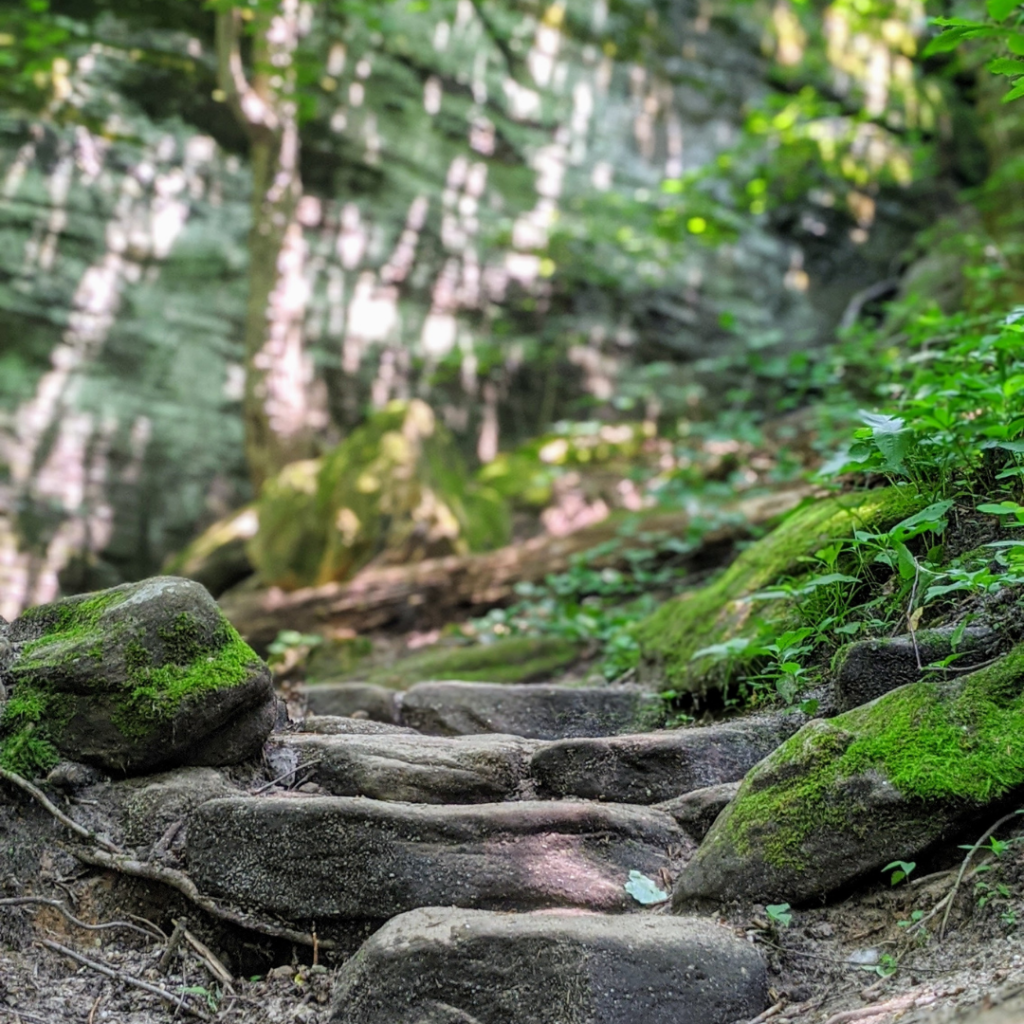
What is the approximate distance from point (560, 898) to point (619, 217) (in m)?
10.5

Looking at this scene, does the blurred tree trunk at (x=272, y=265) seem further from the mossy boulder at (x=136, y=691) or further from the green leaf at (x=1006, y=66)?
the green leaf at (x=1006, y=66)

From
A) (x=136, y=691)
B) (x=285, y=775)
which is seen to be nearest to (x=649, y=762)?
(x=285, y=775)

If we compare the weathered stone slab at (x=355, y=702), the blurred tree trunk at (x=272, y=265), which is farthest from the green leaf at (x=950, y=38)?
the blurred tree trunk at (x=272, y=265)

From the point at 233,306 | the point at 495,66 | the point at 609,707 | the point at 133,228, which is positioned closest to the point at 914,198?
the point at 495,66

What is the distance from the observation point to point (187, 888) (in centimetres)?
220

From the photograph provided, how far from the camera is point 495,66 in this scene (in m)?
11.7

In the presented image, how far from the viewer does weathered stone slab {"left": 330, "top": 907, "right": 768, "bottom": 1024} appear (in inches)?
71.5

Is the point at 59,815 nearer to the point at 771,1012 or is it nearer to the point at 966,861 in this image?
the point at 771,1012

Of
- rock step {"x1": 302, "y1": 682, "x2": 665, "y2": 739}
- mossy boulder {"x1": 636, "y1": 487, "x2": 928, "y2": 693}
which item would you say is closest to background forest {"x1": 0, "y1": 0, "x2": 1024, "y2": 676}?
mossy boulder {"x1": 636, "y1": 487, "x2": 928, "y2": 693}

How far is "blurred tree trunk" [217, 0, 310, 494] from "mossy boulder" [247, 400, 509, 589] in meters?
0.89

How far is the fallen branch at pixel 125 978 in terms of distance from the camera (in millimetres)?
1992

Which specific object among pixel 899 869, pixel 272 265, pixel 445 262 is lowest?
pixel 899 869

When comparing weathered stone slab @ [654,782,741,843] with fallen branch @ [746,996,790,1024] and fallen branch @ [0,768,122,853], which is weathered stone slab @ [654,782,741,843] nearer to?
fallen branch @ [746,996,790,1024]

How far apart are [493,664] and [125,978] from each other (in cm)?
274
